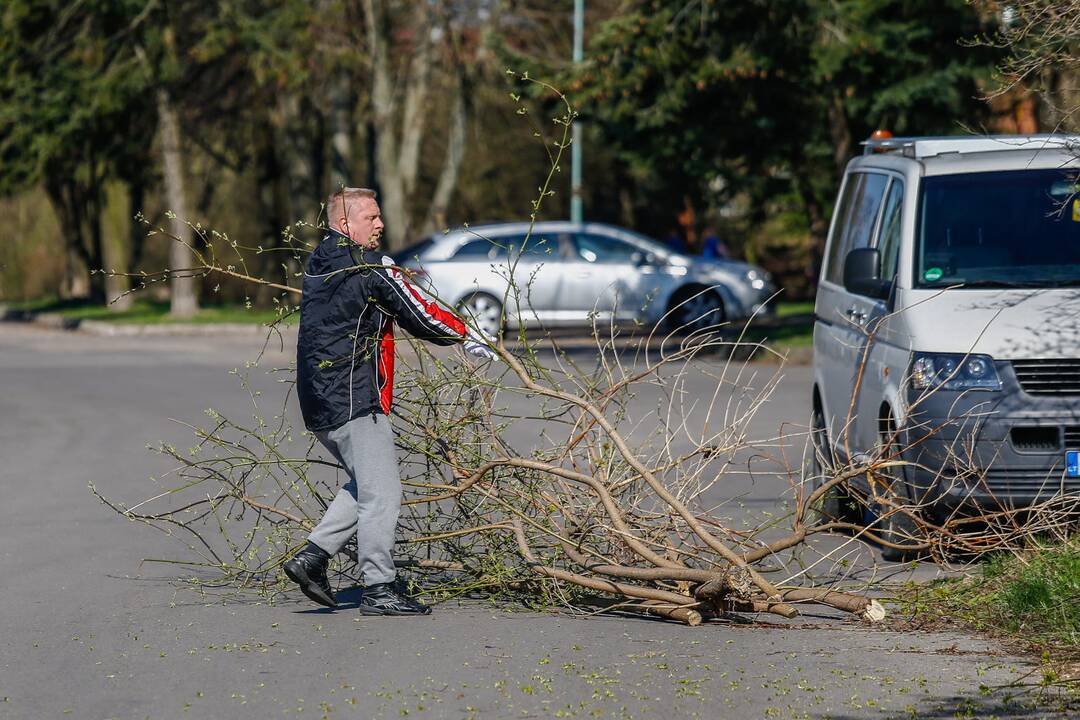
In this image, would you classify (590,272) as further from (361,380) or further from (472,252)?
(361,380)

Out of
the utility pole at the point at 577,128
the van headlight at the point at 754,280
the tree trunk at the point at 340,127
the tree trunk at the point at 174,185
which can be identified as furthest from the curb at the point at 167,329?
the van headlight at the point at 754,280

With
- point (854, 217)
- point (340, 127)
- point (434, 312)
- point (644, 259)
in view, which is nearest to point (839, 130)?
point (644, 259)

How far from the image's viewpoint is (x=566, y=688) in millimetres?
5578

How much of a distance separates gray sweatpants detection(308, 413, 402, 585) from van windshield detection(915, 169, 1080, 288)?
2.98m

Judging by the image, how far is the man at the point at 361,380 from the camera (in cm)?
686

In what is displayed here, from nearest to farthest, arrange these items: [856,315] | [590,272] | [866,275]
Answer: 1. [866,275]
2. [856,315]
3. [590,272]

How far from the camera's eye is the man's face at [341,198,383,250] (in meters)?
7.01

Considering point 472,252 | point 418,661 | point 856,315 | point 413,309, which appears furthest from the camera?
point 472,252

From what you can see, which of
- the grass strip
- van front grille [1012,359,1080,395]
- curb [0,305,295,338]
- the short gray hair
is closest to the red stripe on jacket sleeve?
the short gray hair

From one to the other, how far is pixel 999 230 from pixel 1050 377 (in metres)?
1.08

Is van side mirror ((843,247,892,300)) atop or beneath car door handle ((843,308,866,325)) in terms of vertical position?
atop

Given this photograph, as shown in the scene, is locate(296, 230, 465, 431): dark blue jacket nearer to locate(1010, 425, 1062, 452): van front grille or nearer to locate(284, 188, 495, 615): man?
locate(284, 188, 495, 615): man

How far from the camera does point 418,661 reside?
19.8 ft

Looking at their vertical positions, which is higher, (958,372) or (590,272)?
(958,372)
